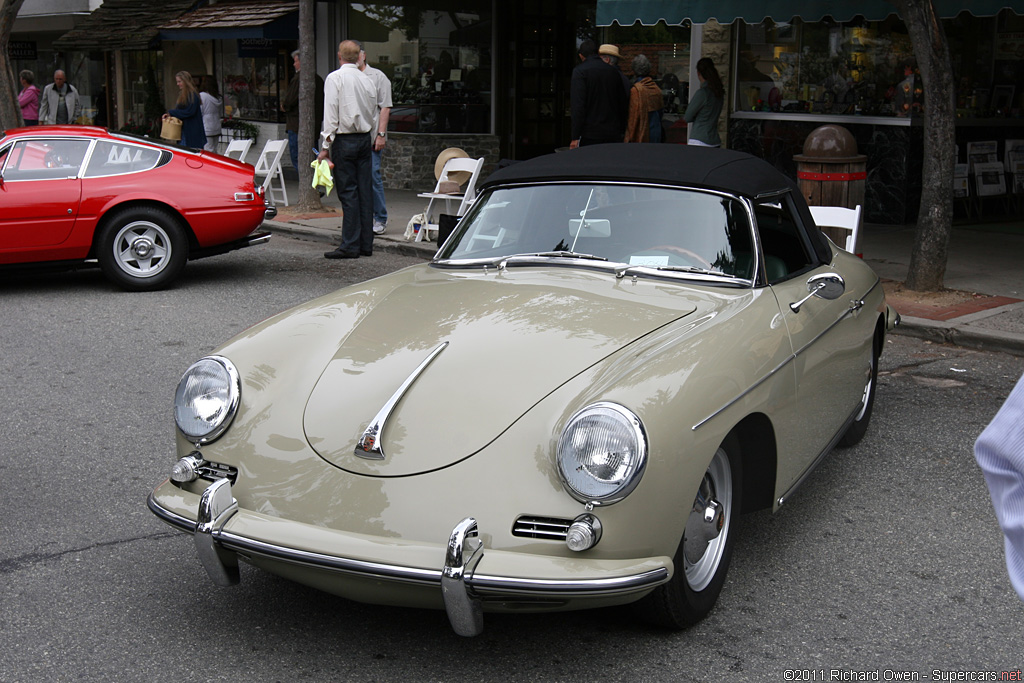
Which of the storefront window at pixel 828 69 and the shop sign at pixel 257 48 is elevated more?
the shop sign at pixel 257 48

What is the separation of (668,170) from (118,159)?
6229mm

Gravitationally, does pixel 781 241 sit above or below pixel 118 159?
below

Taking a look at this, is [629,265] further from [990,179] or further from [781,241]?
[990,179]

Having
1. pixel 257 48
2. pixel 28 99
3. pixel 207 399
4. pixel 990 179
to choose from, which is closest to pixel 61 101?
pixel 28 99

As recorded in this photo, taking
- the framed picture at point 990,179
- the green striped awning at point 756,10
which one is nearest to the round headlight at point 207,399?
the green striped awning at point 756,10

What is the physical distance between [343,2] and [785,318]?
15.5m

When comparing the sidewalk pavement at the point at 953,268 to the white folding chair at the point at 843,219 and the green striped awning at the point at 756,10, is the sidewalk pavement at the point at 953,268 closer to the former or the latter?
the white folding chair at the point at 843,219

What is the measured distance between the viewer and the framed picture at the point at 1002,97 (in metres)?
13.4

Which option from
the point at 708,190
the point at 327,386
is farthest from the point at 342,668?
the point at 708,190

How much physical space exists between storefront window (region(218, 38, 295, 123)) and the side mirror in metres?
17.0

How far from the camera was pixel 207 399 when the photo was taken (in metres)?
3.51

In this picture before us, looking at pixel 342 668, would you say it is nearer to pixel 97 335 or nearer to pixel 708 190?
pixel 708 190

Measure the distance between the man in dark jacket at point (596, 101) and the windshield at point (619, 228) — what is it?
6.88m

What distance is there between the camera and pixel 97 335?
7.48 metres
